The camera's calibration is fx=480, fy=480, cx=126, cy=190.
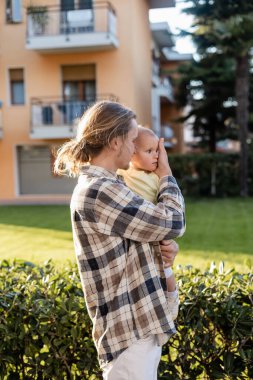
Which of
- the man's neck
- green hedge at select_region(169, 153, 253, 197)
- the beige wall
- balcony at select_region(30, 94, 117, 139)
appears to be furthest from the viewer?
green hedge at select_region(169, 153, 253, 197)

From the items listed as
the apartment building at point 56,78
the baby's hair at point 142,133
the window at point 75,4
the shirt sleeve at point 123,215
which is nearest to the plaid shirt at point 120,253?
the shirt sleeve at point 123,215

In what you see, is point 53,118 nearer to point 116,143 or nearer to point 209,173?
point 209,173

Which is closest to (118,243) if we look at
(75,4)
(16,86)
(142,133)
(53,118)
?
(142,133)

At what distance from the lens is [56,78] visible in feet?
62.0

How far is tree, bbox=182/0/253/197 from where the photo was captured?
17.0 metres

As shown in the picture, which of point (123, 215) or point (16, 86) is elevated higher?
point (16, 86)

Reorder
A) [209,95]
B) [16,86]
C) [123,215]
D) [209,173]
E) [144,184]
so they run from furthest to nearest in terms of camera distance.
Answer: [209,95]
[16,86]
[209,173]
[144,184]
[123,215]

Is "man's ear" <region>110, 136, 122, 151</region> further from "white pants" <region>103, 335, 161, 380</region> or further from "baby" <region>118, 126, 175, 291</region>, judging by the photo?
"white pants" <region>103, 335, 161, 380</region>

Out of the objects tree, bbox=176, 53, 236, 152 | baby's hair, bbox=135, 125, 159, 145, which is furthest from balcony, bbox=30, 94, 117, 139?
baby's hair, bbox=135, 125, 159, 145

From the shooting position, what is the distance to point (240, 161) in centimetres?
1856

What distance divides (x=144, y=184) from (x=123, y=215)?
286mm

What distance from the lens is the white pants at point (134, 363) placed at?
6.04 feet

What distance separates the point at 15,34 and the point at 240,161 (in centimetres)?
1016

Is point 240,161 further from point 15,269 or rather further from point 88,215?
point 88,215
